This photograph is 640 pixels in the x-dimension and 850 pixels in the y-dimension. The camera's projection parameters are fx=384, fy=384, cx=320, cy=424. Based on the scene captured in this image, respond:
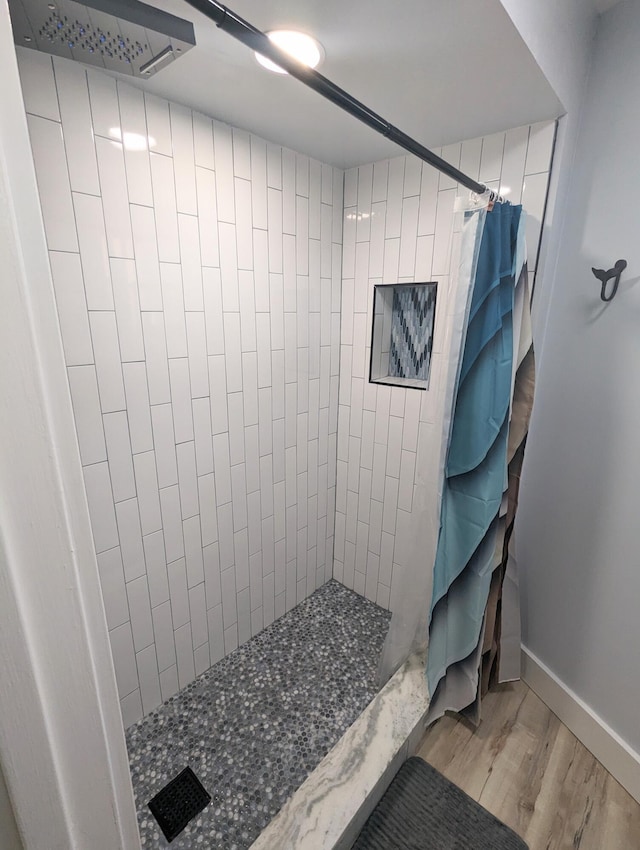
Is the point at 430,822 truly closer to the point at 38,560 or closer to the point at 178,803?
the point at 178,803

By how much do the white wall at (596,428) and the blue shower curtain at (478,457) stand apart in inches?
15.0

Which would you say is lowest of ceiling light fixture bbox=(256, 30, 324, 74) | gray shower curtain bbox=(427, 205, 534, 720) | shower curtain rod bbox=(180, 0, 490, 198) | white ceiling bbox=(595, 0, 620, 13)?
gray shower curtain bbox=(427, 205, 534, 720)

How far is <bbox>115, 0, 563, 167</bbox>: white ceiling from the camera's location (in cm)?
86

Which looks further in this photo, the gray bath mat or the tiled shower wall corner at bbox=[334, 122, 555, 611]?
the tiled shower wall corner at bbox=[334, 122, 555, 611]

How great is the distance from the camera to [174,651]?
1.59 meters

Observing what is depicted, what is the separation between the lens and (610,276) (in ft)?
4.17

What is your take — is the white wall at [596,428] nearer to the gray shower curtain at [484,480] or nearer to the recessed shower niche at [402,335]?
the gray shower curtain at [484,480]

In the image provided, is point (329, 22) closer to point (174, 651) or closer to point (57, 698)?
point (57, 698)

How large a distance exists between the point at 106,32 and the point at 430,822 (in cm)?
238

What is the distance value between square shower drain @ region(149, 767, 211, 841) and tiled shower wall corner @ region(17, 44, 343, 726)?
0.32 m

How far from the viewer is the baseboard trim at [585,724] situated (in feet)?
4.44

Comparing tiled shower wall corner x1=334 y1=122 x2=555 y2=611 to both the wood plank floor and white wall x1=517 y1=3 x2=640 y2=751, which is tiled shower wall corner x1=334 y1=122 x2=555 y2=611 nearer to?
white wall x1=517 y1=3 x2=640 y2=751

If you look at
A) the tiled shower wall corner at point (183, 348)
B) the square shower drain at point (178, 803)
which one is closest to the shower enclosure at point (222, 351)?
the tiled shower wall corner at point (183, 348)

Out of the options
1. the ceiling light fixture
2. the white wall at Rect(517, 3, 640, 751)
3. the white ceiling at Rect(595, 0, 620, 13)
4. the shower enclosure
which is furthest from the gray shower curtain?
the white ceiling at Rect(595, 0, 620, 13)
